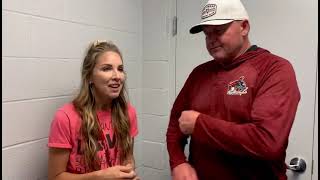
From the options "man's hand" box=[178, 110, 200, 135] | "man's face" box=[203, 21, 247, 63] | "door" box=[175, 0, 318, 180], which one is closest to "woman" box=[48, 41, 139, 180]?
"man's hand" box=[178, 110, 200, 135]

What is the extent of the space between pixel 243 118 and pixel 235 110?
5 centimetres

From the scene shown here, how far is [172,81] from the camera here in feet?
7.31

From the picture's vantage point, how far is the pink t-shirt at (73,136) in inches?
56.3

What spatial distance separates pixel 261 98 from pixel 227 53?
271 millimetres

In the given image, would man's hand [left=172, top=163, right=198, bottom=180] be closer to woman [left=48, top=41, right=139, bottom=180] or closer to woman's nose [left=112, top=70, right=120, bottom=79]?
woman [left=48, top=41, right=139, bottom=180]

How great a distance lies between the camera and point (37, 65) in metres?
1.58

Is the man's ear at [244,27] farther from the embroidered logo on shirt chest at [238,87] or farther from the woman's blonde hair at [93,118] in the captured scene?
the woman's blonde hair at [93,118]

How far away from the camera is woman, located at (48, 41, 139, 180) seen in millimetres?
1444

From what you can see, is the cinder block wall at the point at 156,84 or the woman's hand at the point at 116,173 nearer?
the woman's hand at the point at 116,173

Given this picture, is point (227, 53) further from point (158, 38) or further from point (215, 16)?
point (158, 38)

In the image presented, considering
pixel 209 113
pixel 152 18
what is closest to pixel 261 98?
pixel 209 113

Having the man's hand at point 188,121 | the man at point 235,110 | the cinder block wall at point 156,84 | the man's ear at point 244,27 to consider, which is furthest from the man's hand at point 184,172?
the cinder block wall at point 156,84

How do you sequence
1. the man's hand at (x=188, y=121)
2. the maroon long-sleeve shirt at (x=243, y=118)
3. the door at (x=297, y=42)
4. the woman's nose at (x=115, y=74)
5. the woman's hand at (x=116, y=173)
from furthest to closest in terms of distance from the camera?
the door at (x=297, y=42), the woman's nose at (x=115, y=74), the woman's hand at (x=116, y=173), the man's hand at (x=188, y=121), the maroon long-sleeve shirt at (x=243, y=118)

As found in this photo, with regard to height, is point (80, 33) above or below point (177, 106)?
above
